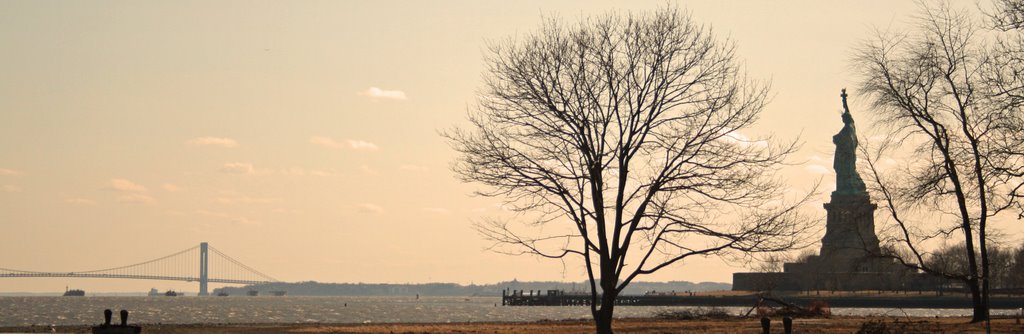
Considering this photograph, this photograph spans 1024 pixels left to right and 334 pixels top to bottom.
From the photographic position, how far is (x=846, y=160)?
394 ft

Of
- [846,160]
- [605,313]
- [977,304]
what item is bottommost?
[977,304]

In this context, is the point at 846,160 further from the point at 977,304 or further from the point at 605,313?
the point at 605,313

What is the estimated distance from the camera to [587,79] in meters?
31.8

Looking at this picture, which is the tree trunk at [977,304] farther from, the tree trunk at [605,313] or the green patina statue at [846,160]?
the green patina statue at [846,160]

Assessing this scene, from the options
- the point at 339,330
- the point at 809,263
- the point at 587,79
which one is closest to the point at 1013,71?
the point at 587,79

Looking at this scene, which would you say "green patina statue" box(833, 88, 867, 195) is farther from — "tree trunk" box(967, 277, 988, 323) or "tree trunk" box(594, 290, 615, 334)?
"tree trunk" box(594, 290, 615, 334)

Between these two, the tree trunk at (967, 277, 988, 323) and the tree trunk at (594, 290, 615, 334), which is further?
the tree trunk at (967, 277, 988, 323)

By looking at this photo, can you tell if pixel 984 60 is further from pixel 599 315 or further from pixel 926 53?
pixel 599 315

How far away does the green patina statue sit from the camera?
117438 millimetres

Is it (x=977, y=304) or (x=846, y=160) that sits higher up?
(x=846, y=160)

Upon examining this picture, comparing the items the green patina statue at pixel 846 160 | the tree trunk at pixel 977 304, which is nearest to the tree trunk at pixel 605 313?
the tree trunk at pixel 977 304

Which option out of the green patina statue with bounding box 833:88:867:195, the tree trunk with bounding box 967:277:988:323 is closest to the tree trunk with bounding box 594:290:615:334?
the tree trunk with bounding box 967:277:988:323

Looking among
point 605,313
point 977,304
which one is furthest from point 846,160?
point 605,313

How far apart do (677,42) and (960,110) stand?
11.5 meters
